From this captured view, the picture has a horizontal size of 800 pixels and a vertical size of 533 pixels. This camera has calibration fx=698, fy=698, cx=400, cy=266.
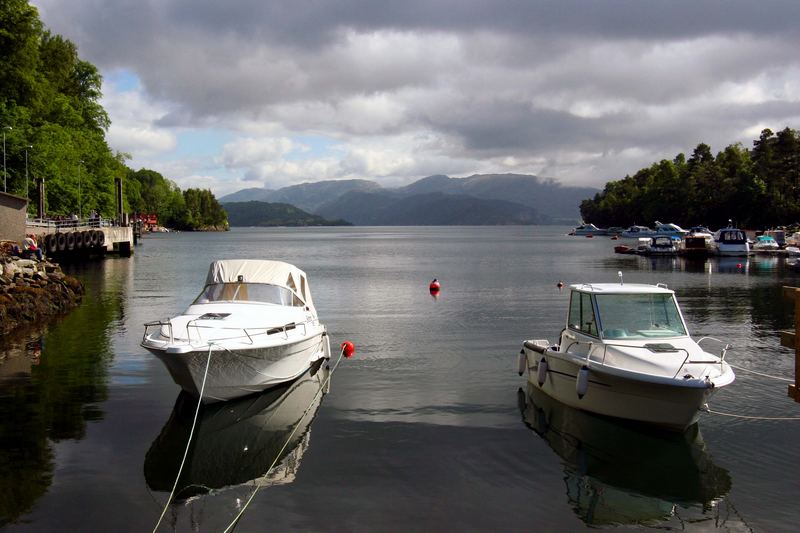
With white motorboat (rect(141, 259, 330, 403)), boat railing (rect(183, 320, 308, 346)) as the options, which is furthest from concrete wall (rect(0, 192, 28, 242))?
boat railing (rect(183, 320, 308, 346))

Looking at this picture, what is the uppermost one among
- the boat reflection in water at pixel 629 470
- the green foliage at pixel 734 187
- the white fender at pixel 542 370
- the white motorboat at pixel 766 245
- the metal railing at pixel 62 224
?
the green foliage at pixel 734 187

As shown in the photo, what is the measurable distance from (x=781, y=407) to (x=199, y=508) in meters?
15.0

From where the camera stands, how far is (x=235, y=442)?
1592 cm

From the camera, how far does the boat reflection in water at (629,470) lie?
1254 cm

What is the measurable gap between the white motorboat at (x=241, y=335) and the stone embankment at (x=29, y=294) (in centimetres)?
1357

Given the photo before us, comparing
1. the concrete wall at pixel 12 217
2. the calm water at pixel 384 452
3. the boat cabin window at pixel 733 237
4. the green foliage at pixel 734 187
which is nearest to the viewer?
the calm water at pixel 384 452

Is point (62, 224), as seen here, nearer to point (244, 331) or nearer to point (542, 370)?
point (244, 331)

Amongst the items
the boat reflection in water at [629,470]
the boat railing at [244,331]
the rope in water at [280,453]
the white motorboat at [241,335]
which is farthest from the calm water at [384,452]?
the boat railing at [244,331]

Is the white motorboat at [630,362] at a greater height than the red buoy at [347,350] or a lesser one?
greater

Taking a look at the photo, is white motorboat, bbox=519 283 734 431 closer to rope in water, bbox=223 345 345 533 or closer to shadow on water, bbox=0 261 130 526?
rope in water, bbox=223 345 345 533

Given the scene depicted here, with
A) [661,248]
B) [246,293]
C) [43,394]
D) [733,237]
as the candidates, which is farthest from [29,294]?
[733,237]

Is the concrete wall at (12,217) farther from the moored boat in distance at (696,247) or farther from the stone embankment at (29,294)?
the moored boat in distance at (696,247)

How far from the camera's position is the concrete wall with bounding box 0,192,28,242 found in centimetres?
5106

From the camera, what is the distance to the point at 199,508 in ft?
40.9
